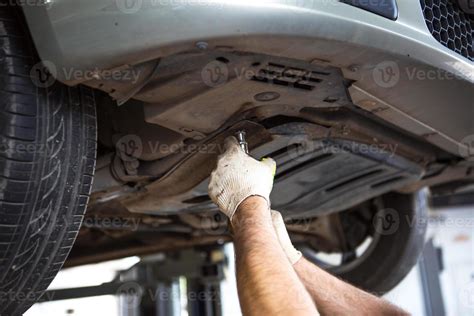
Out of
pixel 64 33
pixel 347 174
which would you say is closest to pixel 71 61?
pixel 64 33

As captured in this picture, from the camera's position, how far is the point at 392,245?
2596mm

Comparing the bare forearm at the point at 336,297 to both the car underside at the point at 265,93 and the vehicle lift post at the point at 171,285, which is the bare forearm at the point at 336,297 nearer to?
the car underside at the point at 265,93

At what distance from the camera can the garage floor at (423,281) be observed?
3660 mm

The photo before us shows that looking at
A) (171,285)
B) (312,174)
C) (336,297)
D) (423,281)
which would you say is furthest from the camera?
(423,281)

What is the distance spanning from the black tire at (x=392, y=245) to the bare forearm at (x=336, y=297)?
108 cm

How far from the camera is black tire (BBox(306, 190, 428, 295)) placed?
8.32 feet

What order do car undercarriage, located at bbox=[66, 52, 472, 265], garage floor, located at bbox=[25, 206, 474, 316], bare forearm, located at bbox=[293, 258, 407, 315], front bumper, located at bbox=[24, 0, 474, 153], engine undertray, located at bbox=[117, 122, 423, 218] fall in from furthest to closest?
garage floor, located at bbox=[25, 206, 474, 316], engine undertray, located at bbox=[117, 122, 423, 218], bare forearm, located at bbox=[293, 258, 407, 315], car undercarriage, located at bbox=[66, 52, 472, 265], front bumper, located at bbox=[24, 0, 474, 153]

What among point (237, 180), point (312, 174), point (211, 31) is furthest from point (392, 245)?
point (211, 31)

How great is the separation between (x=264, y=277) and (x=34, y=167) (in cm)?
48

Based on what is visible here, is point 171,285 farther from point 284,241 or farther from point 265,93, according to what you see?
point 265,93

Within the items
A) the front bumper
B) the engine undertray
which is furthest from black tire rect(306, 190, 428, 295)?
the front bumper

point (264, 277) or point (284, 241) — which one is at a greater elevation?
point (284, 241)

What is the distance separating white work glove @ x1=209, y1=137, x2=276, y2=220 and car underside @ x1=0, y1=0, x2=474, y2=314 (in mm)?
99

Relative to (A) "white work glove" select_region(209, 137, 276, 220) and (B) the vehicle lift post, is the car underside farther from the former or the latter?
(B) the vehicle lift post
